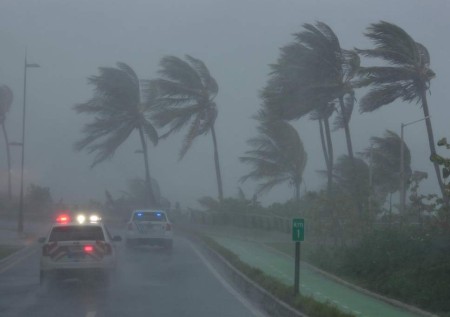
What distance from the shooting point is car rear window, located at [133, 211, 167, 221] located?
36.2 m

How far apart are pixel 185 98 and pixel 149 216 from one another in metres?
21.0

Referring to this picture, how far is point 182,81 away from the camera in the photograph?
5650 centimetres

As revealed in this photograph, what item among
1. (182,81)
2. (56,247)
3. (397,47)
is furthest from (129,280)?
(182,81)

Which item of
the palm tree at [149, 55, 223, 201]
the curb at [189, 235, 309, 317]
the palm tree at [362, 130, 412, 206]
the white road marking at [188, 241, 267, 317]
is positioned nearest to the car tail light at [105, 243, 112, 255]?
the white road marking at [188, 241, 267, 317]

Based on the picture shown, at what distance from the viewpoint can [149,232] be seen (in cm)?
3547

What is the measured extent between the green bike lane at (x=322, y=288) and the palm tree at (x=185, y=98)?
73.8 feet

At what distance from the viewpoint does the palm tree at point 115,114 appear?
5988cm

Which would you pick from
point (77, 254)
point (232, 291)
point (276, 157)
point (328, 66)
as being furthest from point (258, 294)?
point (276, 157)

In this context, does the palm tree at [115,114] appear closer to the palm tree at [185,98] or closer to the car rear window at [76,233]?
the palm tree at [185,98]

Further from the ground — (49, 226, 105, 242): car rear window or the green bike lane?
(49, 226, 105, 242): car rear window

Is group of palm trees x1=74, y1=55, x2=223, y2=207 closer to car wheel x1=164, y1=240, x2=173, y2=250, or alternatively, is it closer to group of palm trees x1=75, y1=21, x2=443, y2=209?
group of palm trees x1=75, y1=21, x2=443, y2=209

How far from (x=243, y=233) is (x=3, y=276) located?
25.6 metres

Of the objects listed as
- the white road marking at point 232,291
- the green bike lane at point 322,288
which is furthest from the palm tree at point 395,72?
the white road marking at point 232,291

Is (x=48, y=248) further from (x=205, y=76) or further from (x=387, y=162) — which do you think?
(x=205, y=76)
